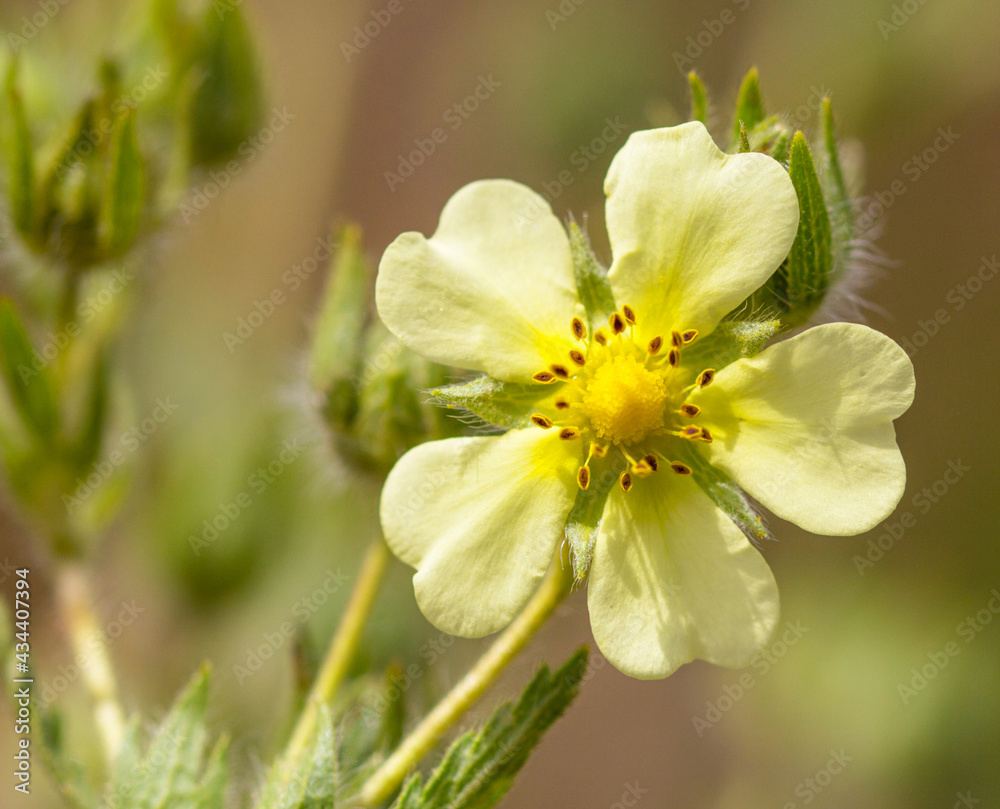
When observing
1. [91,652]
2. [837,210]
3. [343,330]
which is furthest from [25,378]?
[837,210]

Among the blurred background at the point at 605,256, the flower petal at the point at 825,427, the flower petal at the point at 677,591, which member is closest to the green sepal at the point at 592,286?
the flower petal at the point at 825,427

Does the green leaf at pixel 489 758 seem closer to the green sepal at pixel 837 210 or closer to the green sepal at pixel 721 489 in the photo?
the green sepal at pixel 721 489

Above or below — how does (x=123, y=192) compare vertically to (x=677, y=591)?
above

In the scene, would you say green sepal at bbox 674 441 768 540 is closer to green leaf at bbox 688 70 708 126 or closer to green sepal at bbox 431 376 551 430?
Answer: green sepal at bbox 431 376 551 430

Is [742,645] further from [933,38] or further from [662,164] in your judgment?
[933,38]

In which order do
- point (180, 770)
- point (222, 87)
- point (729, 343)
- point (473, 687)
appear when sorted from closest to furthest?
point (729, 343), point (473, 687), point (180, 770), point (222, 87)

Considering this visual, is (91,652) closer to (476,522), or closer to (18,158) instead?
(18,158)
